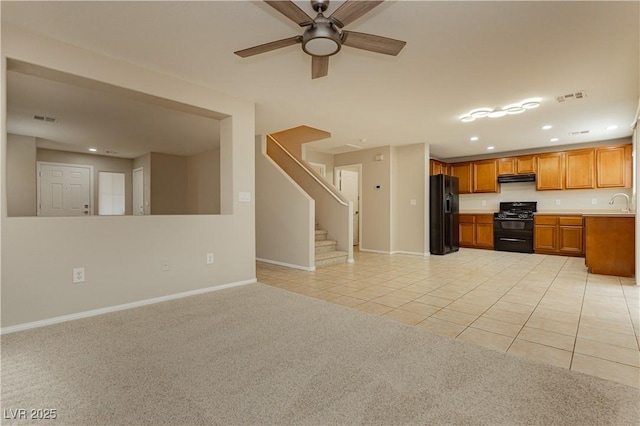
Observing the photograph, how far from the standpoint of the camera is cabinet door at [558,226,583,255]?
6227mm

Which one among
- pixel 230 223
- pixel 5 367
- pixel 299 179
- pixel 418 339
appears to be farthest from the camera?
pixel 299 179

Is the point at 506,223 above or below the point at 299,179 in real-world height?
below

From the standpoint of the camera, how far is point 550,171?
6.80 m

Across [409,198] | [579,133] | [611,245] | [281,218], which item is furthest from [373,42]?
[579,133]

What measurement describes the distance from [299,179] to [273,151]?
0.85m

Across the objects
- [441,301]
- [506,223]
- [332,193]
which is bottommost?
[441,301]

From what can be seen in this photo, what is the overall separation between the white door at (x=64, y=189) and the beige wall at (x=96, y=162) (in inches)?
4.5

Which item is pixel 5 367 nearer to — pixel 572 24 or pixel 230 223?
pixel 230 223

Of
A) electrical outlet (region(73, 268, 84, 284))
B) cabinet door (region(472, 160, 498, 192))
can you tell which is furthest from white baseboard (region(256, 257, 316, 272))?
cabinet door (region(472, 160, 498, 192))

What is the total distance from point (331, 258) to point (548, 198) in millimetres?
5479

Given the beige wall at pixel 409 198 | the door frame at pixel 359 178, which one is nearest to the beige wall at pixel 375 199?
the door frame at pixel 359 178

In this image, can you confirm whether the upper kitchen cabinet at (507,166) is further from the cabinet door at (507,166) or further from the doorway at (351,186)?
the doorway at (351,186)

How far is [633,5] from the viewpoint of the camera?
7.00ft

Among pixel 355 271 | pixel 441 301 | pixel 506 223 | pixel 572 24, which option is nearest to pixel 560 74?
pixel 572 24
